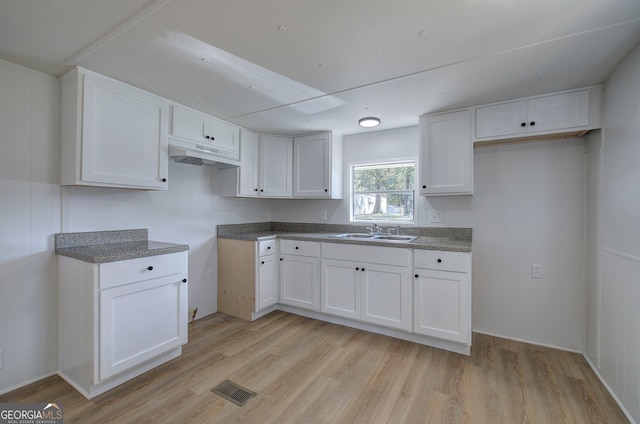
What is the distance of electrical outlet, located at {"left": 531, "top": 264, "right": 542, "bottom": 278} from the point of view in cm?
254

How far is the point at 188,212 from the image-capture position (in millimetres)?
2986

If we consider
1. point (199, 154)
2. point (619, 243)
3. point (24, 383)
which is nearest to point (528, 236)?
point (619, 243)

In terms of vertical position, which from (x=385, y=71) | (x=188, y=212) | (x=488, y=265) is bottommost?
(x=488, y=265)

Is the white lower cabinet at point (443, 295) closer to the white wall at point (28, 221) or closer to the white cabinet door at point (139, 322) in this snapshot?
the white cabinet door at point (139, 322)

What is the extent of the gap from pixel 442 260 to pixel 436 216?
74 centimetres

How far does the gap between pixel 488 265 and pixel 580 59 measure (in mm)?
1814

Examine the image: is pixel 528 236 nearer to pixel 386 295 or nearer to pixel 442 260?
pixel 442 260

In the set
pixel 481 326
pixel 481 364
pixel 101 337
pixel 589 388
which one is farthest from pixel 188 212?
pixel 589 388

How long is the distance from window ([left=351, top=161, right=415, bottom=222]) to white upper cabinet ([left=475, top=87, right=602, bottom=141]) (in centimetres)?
88

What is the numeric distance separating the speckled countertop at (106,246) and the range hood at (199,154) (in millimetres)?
803

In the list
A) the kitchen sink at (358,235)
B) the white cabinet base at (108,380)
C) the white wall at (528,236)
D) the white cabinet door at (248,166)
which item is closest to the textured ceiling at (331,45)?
the white wall at (528,236)

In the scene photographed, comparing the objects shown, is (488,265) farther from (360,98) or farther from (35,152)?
(35,152)

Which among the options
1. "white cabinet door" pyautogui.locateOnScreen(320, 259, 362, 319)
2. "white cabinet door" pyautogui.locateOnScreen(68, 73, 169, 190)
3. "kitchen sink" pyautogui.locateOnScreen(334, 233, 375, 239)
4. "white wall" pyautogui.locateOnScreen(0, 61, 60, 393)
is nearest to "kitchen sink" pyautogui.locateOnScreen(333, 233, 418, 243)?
"kitchen sink" pyautogui.locateOnScreen(334, 233, 375, 239)

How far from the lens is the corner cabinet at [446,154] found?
2.54 metres
